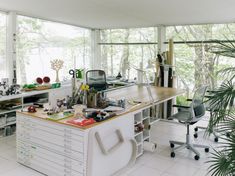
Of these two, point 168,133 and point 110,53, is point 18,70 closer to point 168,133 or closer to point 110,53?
point 110,53

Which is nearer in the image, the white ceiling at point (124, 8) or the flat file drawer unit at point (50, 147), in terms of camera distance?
the flat file drawer unit at point (50, 147)

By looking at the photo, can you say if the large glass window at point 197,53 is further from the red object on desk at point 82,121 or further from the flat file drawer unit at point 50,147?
the flat file drawer unit at point 50,147

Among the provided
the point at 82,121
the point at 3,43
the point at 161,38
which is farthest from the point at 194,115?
the point at 3,43

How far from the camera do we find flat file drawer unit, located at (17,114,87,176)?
2541mm

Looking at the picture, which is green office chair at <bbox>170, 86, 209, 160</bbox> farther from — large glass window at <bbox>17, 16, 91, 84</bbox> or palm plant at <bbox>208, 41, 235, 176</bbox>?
large glass window at <bbox>17, 16, 91, 84</bbox>

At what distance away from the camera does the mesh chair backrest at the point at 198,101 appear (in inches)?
139

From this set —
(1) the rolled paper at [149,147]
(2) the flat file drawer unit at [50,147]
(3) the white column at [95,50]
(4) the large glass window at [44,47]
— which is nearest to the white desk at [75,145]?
(2) the flat file drawer unit at [50,147]

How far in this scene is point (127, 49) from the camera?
654cm

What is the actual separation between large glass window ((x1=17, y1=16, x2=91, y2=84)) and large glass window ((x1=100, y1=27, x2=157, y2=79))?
778mm

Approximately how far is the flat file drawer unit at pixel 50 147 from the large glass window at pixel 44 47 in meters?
1.84

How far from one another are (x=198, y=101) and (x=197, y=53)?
91.8 inches

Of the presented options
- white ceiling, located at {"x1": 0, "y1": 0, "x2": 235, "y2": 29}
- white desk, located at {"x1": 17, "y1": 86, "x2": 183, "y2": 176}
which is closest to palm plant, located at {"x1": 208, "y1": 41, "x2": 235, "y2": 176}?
white desk, located at {"x1": 17, "y1": 86, "x2": 183, "y2": 176}

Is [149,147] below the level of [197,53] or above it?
below

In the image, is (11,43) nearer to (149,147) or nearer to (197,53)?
(149,147)
